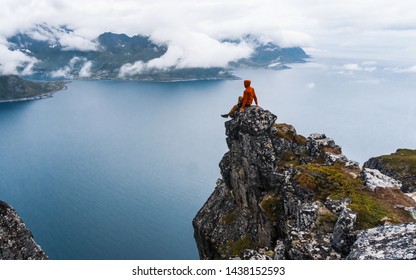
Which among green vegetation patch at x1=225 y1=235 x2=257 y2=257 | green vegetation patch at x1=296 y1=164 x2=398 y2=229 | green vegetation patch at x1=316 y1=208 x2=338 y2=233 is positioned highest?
green vegetation patch at x1=296 y1=164 x2=398 y2=229

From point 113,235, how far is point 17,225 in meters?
89.9

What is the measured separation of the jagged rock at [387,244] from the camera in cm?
1451

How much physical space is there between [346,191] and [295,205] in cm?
400

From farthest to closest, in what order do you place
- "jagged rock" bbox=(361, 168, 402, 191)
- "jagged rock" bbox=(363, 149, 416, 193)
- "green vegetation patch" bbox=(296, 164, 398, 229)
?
1. "jagged rock" bbox=(363, 149, 416, 193)
2. "jagged rock" bbox=(361, 168, 402, 191)
3. "green vegetation patch" bbox=(296, 164, 398, 229)

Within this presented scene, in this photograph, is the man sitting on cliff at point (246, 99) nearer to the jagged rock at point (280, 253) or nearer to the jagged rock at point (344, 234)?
the jagged rock at point (280, 253)

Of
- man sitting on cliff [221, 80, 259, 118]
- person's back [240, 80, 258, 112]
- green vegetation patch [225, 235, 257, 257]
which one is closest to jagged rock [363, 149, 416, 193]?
green vegetation patch [225, 235, 257, 257]

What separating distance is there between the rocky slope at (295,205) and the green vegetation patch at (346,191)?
6 cm

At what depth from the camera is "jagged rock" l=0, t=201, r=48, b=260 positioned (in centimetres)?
2189

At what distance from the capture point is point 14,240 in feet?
73.0

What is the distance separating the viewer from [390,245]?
50.7 ft

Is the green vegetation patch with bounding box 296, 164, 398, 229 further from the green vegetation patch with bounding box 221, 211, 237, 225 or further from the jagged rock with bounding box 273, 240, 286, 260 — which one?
the green vegetation patch with bounding box 221, 211, 237, 225

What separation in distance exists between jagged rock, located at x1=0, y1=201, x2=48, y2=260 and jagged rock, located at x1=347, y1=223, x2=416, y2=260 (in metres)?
19.7
